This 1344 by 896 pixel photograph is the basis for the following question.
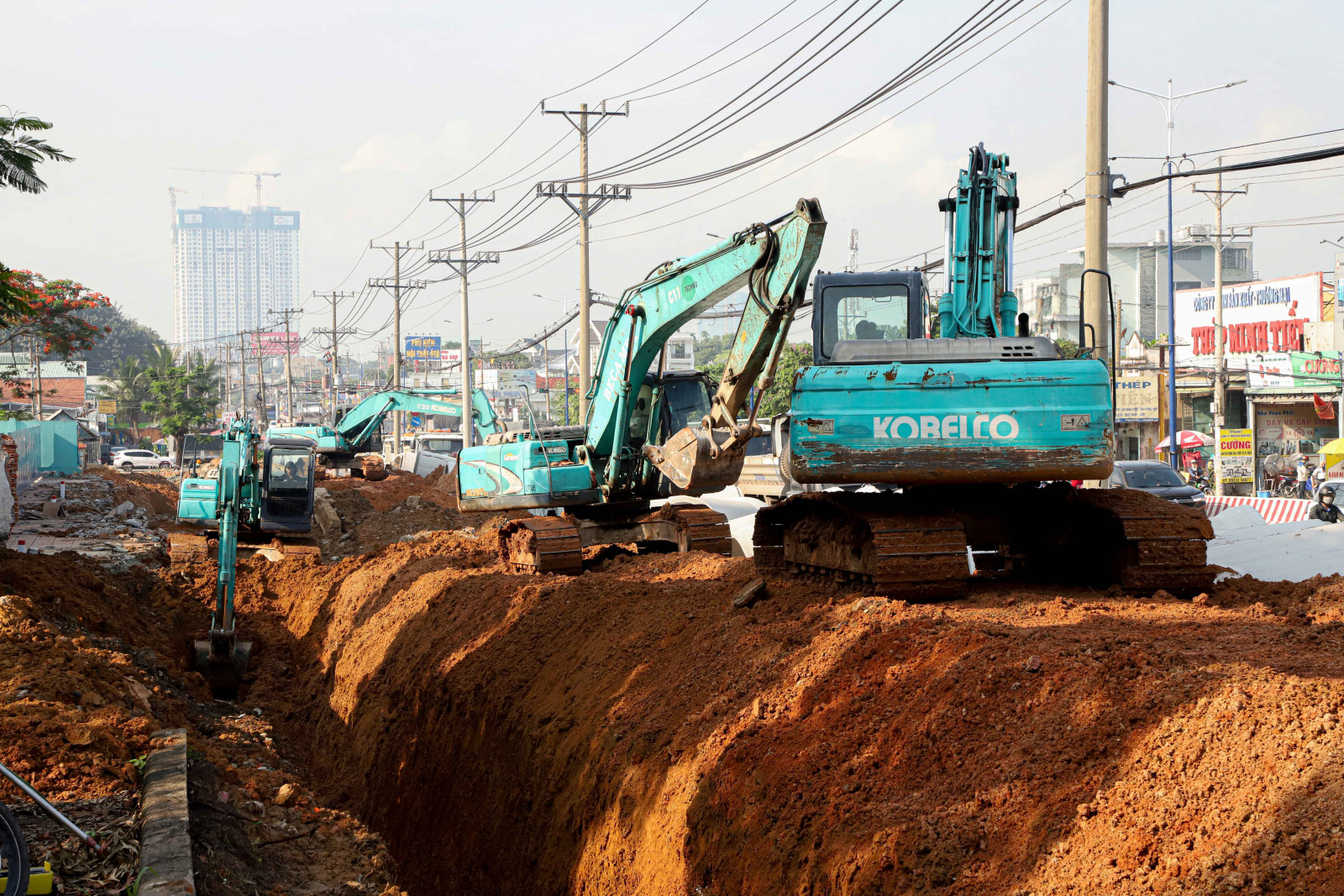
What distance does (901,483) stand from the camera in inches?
340

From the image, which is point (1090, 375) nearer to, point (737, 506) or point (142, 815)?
point (142, 815)

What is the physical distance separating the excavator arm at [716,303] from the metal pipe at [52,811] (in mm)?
5562

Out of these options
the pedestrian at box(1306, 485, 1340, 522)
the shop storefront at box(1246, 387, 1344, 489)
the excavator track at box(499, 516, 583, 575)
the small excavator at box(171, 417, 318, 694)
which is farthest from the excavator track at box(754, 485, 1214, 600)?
the shop storefront at box(1246, 387, 1344, 489)

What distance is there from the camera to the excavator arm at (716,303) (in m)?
9.48

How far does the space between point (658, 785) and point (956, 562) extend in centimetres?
292

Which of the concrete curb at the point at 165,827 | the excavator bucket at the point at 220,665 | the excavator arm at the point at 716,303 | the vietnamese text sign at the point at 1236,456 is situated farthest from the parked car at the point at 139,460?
the concrete curb at the point at 165,827

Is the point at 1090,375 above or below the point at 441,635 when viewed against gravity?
above

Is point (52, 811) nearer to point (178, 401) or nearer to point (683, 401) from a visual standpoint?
point (683, 401)

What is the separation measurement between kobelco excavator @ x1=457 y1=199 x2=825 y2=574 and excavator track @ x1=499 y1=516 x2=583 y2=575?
0.04ft

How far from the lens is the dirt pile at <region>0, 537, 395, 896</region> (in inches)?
267

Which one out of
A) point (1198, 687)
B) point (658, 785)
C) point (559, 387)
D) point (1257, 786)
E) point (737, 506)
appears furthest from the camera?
point (559, 387)

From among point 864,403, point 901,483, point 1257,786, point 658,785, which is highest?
point 864,403

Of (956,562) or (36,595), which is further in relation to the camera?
(36,595)

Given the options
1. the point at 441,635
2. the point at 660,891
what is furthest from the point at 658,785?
the point at 441,635
